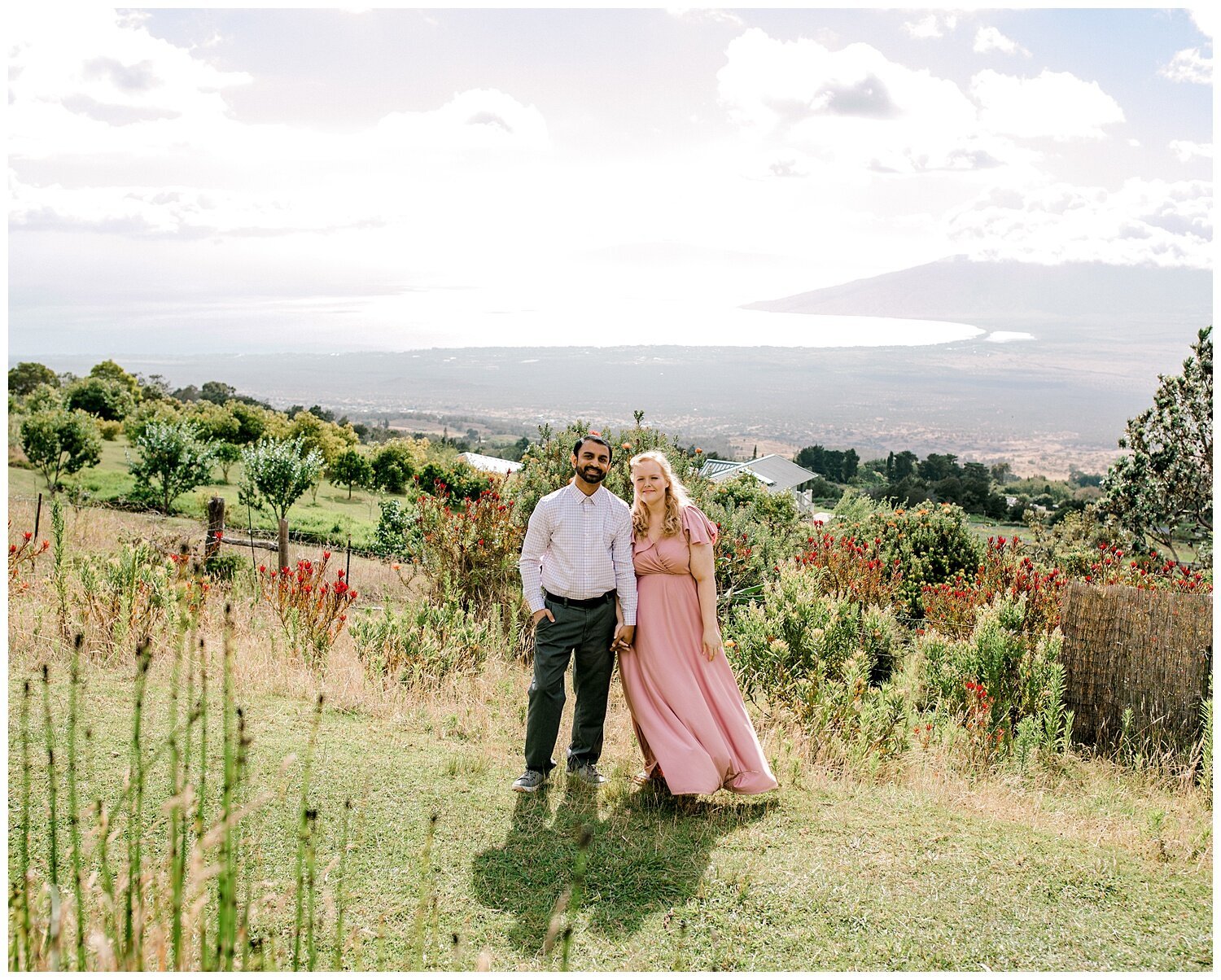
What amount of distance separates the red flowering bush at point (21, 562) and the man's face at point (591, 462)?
16.6 ft

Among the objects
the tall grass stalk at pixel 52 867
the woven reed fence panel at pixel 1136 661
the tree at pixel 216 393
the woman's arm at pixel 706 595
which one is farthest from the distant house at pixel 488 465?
the tree at pixel 216 393

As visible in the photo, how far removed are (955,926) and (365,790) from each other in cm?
254

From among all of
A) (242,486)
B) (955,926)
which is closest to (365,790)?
(955,926)

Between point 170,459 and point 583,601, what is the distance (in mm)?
23614

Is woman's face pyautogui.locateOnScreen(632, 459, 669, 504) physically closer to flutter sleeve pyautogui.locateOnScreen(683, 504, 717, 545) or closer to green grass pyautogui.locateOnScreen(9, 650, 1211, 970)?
flutter sleeve pyautogui.locateOnScreen(683, 504, 717, 545)

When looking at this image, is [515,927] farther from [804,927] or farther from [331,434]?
[331,434]

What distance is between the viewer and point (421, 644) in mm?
6410

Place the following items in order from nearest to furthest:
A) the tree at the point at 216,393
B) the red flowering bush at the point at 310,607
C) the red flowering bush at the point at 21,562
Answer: the red flowering bush at the point at 310,607 → the red flowering bush at the point at 21,562 → the tree at the point at 216,393

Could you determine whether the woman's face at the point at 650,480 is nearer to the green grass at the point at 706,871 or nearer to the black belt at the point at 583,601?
the black belt at the point at 583,601

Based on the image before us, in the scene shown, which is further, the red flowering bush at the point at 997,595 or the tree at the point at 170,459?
the tree at the point at 170,459

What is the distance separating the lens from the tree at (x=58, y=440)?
2683 cm

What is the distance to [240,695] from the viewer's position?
18.5ft

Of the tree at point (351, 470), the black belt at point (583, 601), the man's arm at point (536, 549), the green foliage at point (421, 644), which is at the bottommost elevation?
the tree at point (351, 470)

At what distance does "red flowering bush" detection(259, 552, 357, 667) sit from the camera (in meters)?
6.59
